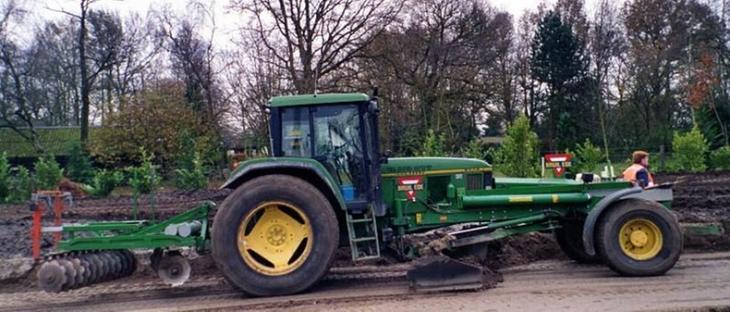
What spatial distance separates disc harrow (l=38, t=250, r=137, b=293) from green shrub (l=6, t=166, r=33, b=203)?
54.6 feet

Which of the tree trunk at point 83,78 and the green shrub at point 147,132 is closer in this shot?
the green shrub at point 147,132

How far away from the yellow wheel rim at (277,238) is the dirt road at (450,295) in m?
0.41

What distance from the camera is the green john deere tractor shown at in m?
7.77

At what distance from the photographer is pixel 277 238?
7.99 meters

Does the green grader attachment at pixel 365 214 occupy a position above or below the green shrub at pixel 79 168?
below

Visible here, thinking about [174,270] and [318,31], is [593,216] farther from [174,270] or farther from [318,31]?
[318,31]

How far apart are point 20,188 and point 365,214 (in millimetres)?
19052

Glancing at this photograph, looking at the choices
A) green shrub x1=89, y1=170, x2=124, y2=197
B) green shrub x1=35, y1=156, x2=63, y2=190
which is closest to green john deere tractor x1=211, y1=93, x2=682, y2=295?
green shrub x1=89, y1=170, x2=124, y2=197

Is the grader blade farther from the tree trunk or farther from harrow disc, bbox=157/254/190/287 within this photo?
the tree trunk

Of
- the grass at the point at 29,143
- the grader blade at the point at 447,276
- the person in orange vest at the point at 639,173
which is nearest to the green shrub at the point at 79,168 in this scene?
the grass at the point at 29,143

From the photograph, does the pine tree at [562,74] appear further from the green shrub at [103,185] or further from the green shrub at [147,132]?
the green shrub at [103,185]

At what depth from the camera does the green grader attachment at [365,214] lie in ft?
25.5

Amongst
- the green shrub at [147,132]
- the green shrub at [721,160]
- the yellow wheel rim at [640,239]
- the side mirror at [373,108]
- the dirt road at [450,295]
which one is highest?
the green shrub at [147,132]

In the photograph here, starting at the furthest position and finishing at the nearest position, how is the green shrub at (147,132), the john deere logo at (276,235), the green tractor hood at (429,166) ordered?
the green shrub at (147,132), the green tractor hood at (429,166), the john deere logo at (276,235)
